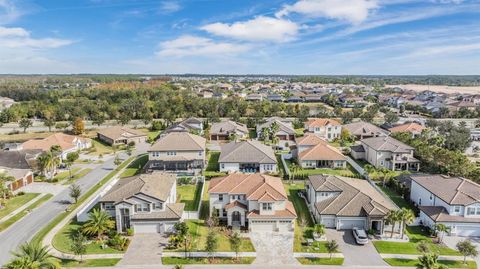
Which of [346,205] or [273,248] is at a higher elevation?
[346,205]

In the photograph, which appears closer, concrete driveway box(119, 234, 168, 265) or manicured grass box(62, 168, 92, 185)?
concrete driveway box(119, 234, 168, 265)

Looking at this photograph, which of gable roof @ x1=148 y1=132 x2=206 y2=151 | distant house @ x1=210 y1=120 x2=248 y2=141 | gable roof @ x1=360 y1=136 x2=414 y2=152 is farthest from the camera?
distant house @ x1=210 y1=120 x2=248 y2=141

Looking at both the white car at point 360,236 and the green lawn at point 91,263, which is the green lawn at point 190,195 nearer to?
the green lawn at point 91,263

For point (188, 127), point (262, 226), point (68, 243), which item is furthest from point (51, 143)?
point (262, 226)

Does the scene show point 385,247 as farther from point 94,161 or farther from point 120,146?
point 120,146

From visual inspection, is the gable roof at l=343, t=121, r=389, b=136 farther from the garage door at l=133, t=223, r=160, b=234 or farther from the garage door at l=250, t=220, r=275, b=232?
the garage door at l=133, t=223, r=160, b=234

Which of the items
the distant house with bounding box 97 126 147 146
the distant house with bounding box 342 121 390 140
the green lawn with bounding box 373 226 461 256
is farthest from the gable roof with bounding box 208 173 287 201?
the distant house with bounding box 342 121 390 140

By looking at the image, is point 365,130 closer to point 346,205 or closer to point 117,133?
point 346,205

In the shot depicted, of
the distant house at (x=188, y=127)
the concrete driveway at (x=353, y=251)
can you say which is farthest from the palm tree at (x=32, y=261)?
the distant house at (x=188, y=127)
